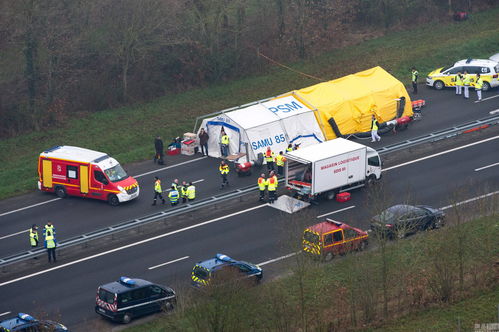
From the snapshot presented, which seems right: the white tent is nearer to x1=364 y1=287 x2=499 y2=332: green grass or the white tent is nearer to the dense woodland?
the dense woodland

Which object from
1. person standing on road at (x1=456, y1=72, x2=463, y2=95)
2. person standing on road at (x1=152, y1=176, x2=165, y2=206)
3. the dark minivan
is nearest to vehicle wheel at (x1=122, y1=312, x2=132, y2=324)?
the dark minivan

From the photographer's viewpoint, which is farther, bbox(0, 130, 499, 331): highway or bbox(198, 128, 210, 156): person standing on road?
bbox(198, 128, 210, 156): person standing on road

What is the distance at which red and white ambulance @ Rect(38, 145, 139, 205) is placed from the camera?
160 feet

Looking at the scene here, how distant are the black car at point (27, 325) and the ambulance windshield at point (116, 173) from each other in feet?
45.2

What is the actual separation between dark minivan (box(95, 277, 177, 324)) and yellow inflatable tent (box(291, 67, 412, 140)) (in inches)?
732

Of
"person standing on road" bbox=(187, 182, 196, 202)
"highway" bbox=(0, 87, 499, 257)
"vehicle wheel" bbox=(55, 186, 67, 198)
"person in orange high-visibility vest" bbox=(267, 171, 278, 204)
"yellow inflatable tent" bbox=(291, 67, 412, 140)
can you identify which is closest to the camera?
"highway" bbox=(0, 87, 499, 257)

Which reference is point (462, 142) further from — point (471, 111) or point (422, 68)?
point (422, 68)

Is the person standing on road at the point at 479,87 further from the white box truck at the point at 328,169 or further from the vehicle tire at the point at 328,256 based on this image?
the vehicle tire at the point at 328,256

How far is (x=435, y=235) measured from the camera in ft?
133

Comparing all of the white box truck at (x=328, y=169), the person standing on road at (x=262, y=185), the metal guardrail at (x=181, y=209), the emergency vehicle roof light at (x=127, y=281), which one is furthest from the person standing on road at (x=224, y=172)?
the emergency vehicle roof light at (x=127, y=281)

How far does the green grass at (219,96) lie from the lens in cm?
5659

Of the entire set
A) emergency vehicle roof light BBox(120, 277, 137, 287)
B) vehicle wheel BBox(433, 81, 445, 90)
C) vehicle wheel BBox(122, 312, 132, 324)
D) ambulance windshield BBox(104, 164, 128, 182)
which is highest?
vehicle wheel BBox(433, 81, 445, 90)

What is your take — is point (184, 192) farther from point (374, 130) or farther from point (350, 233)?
point (374, 130)

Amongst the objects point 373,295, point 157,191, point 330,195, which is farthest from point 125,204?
point 373,295
